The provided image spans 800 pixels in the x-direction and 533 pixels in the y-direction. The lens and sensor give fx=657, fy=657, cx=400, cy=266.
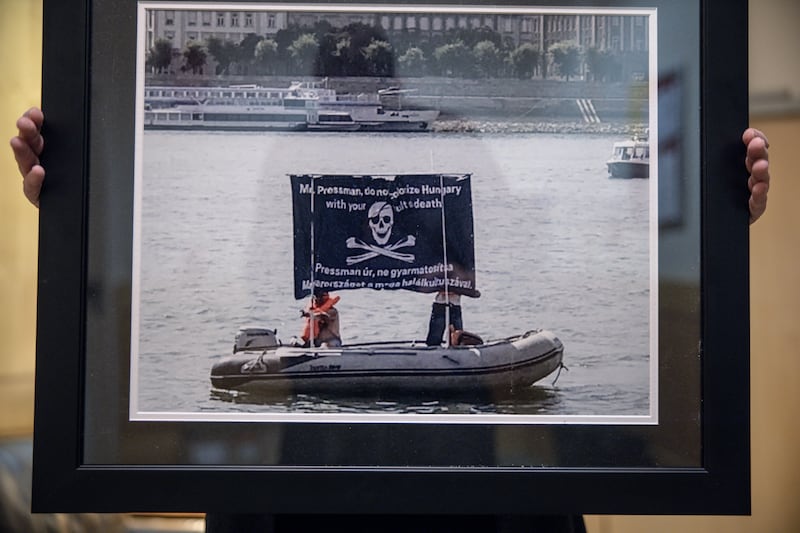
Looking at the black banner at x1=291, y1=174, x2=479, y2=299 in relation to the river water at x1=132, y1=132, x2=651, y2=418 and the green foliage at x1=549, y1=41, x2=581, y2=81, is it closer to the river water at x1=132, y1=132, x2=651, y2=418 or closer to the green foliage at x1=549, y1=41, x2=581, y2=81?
the river water at x1=132, y1=132, x2=651, y2=418

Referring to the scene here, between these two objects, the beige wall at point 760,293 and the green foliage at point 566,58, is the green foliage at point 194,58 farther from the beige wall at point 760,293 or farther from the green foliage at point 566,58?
the beige wall at point 760,293

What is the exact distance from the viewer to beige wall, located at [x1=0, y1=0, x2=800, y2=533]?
2.89 feet

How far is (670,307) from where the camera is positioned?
1.80 feet

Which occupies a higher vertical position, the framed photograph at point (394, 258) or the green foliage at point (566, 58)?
the green foliage at point (566, 58)

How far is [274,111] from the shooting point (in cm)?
55

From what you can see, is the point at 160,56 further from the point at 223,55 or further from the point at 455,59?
the point at 455,59

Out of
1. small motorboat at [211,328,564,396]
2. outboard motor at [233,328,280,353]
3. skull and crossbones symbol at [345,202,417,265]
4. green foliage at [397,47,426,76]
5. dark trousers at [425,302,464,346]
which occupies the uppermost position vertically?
green foliage at [397,47,426,76]

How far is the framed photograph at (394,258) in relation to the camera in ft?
1.77

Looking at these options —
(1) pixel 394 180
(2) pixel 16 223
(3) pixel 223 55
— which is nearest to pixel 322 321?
(1) pixel 394 180

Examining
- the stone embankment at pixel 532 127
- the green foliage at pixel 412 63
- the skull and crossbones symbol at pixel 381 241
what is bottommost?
the skull and crossbones symbol at pixel 381 241

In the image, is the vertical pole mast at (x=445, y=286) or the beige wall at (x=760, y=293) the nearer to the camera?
the vertical pole mast at (x=445, y=286)

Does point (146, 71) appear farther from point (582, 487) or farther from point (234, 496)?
point (582, 487)

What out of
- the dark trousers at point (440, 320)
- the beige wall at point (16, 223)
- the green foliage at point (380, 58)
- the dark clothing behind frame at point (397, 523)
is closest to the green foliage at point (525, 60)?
the green foliage at point (380, 58)

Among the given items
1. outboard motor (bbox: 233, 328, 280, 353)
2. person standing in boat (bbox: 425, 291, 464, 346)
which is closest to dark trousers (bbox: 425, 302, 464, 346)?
person standing in boat (bbox: 425, 291, 464, 346)
